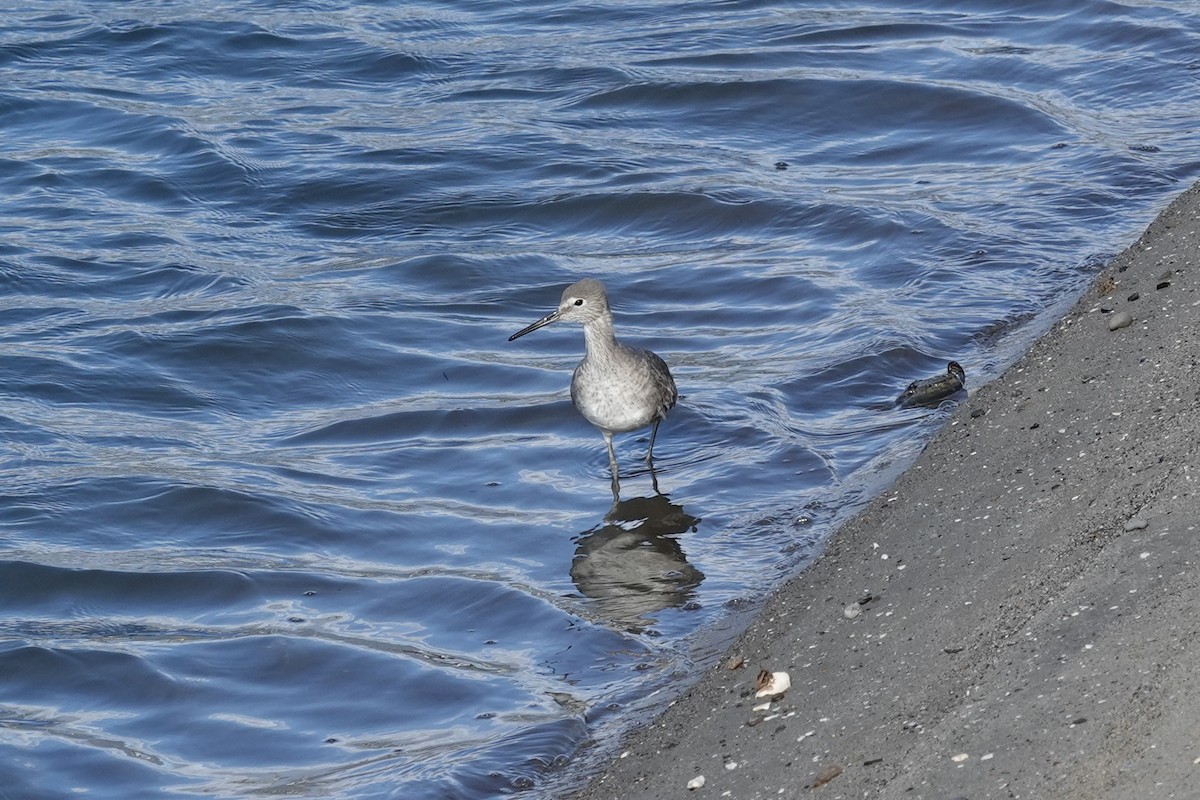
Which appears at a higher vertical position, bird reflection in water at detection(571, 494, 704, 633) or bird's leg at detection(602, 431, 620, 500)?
bird's leg at detection(602, 431, 620, 500)

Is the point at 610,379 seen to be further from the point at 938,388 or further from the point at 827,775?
the point at 827,775

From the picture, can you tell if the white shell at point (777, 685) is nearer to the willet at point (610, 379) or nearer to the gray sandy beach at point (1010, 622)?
the gray sandy beach at point (1010, 622)

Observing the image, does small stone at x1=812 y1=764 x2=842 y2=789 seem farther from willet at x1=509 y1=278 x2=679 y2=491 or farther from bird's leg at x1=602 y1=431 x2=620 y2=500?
willet at x1=509 y1=278 x2=679 y2=491

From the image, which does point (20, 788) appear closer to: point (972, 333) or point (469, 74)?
point (972, 333)

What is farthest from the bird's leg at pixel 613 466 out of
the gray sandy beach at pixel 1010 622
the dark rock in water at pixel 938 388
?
the gray sandy beach at pixel 1010 622

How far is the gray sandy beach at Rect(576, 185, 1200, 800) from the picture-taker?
4188mm

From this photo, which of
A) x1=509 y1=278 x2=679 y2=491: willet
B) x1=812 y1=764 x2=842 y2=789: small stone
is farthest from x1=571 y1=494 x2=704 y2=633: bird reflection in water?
x1=812 y1=764 x2=842 y2=789: small stone

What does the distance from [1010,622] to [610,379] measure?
3965 millimetres

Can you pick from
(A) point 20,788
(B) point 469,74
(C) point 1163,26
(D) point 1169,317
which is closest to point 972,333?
(D) point 1169,317

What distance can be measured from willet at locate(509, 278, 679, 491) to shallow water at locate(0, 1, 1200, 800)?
1.14 feet

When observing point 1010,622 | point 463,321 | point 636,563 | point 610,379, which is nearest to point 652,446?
point 610,379

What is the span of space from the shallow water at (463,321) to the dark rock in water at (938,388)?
0.19m

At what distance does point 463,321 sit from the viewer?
11.3 m

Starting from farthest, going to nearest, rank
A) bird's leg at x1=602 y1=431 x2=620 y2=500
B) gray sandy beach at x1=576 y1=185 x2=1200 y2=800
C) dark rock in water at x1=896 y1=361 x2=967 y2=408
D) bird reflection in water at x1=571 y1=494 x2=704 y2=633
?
dark rock in water at x1=896 y1=361 x2=967 y2=408 < bird's leg at x1=602 y1=431 x2=620 y2=500 < bird reflection in water at x1=571 y1=494 x2=704 y2=633 < gray sandy beach at x1=576 y1=185 x2=1200 y2=800
